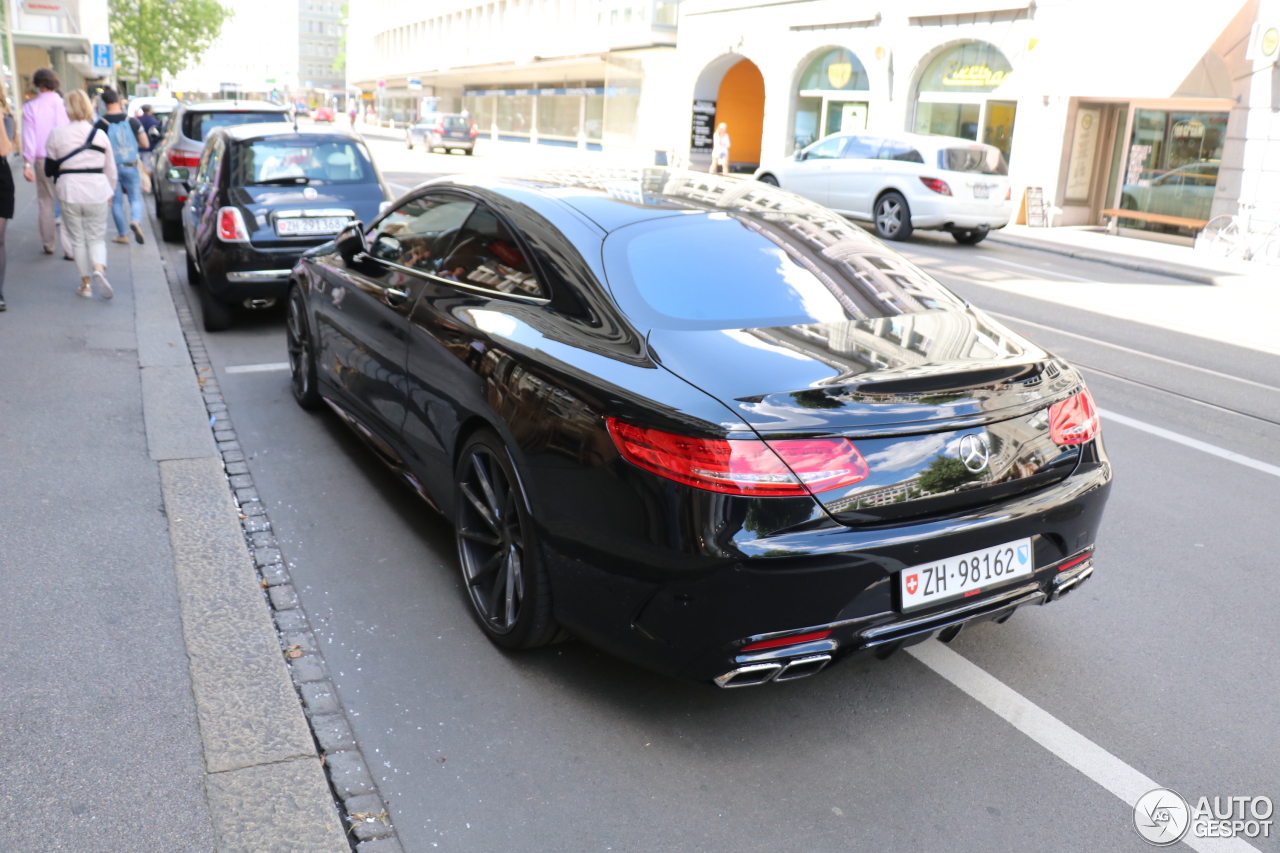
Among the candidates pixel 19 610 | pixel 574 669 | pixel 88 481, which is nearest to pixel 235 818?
pixel 574 669

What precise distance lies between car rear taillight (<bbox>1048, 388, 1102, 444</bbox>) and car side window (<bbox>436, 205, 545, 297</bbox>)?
1710 mm

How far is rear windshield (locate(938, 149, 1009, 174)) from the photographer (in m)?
17.8

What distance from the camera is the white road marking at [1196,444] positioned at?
623cm

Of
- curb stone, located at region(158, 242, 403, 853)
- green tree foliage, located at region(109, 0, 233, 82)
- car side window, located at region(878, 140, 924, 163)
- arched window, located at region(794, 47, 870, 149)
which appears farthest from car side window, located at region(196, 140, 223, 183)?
green tree foliage, located at region(109, 0, 233, 82)

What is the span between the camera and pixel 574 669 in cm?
369

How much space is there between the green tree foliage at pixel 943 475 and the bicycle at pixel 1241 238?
1843cm

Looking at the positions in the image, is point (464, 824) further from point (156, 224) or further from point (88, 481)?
point (156, 224)

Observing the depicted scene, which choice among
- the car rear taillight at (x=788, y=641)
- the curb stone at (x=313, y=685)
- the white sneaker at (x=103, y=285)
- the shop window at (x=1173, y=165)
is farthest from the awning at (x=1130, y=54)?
the car rear taillight at (x=788, y=641)

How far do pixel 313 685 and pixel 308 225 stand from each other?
5947 mm

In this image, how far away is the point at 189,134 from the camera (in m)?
14.0

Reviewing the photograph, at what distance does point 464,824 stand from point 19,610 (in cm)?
201

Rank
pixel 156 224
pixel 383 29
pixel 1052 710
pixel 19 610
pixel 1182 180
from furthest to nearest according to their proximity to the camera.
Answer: pixel 383 29, pixel 1182 180, pixel 156 224, pixel 19 610, pixel 1052 710

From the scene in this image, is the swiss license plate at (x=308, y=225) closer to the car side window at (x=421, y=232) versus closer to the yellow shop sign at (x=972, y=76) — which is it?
the car side window at (x=421, y=232)

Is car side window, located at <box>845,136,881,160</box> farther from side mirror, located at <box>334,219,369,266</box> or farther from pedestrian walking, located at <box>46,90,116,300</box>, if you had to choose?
side mirror, located at <box>334,219,369,266</box>
